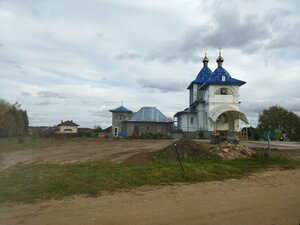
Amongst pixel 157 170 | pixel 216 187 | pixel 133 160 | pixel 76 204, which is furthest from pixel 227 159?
pixel 76 204

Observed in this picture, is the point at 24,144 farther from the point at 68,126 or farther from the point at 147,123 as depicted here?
the point at 68,126

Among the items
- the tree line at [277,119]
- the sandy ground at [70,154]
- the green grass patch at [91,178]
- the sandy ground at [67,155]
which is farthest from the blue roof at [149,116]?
the green grass patch at [91,178]

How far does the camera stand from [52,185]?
10000 millimetres

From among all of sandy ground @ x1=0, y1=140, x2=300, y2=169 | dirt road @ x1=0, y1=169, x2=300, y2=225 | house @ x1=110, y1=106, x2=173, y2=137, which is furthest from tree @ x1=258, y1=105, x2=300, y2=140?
dirt road @ x1=0, y1=169, x2=300, y2=225

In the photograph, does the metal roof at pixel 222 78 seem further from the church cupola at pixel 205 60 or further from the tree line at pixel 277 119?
the tree line at pixel 277 119

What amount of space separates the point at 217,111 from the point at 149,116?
11774 millimetres

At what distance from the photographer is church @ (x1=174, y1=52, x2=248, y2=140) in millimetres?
46094


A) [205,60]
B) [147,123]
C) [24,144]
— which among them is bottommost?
[24,144]

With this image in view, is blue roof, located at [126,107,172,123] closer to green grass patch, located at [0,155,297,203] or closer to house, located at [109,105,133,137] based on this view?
house, located at [109,105,133,137]

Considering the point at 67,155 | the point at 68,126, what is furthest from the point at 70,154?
the point at 68,126

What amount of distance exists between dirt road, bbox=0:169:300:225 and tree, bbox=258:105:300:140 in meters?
58.3

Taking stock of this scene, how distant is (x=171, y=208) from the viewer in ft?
25.3

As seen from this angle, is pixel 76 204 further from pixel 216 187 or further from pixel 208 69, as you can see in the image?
pixel 208 69

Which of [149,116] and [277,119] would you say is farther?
[277,119]
